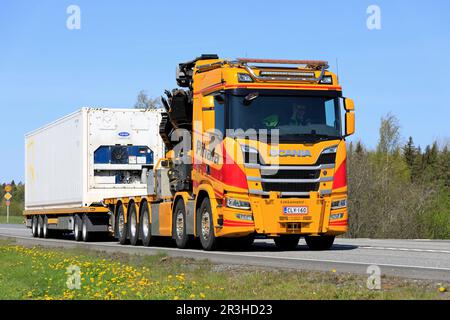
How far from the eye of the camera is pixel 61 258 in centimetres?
1866

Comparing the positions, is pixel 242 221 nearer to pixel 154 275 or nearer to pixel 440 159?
pixel 154 275

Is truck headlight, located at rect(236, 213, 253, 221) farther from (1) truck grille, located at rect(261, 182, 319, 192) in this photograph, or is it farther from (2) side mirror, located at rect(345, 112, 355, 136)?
(2) side mirror, located at rect(345, 112, 355, 136)

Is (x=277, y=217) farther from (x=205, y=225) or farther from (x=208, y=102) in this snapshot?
(x=208, y=102)

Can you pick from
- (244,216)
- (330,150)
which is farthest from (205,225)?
(330,150)

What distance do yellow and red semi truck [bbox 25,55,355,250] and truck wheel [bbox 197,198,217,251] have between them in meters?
0.02

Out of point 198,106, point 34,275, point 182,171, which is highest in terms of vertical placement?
point 198,106

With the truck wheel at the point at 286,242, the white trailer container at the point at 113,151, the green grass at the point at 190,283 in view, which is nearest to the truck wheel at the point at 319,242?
the truck wheel at the point at 286,242

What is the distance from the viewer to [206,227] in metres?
19.7

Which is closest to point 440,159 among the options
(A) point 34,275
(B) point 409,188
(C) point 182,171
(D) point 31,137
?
(B) point 409,188

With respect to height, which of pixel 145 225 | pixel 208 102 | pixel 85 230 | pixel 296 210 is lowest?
pixel 85 230

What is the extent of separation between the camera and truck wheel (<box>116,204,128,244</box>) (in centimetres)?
2620

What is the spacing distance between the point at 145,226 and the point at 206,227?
510cm

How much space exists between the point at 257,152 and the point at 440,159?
9877 cm

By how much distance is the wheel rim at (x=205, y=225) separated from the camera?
Answer: 1945 cm
